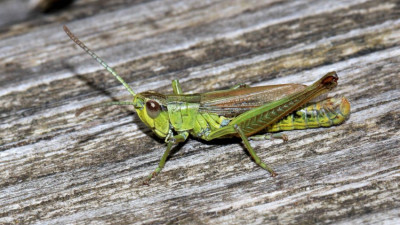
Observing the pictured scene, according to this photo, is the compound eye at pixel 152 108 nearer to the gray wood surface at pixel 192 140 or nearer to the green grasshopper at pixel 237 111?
the green grasshopper at pixel 237 111

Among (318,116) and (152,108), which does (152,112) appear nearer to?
(152,108)

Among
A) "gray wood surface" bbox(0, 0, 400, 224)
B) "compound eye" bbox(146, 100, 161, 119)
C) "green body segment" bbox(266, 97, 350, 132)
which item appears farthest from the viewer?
"compound eye" bbox(146, 100, 161, 119)

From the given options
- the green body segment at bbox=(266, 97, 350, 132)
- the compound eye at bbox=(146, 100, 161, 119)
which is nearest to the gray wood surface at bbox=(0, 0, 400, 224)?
the green body segment at bbox=(266, 97, 350, 132)

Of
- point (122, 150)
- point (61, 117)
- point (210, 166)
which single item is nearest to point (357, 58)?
point (210, 166)

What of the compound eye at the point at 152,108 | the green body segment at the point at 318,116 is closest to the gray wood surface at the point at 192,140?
the green body segment at the point at 318,116

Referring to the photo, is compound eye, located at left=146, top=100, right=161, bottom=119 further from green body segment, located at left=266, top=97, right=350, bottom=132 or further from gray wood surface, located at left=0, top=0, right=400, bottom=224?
green body segment, located at left=266, top=97, right=350, bottom=132

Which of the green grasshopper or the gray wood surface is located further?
the green grasshopper

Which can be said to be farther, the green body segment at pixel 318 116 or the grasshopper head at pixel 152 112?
the grasshopper head at pixel 152 112
